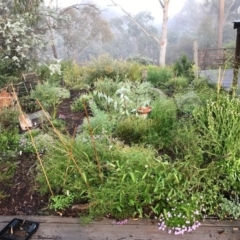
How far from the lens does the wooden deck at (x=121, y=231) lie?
166 cm

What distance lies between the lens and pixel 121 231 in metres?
1.72

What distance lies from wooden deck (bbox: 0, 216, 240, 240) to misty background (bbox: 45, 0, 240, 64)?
9902mm

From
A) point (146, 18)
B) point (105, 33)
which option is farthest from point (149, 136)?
point (146, 18)

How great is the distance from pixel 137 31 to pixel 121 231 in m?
12.6

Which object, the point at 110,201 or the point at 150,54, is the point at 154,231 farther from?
the point at 150,54

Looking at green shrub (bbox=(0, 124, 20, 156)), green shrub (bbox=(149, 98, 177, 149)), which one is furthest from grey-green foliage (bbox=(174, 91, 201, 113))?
green shrub (bbox=(0, 124, 20, 156))

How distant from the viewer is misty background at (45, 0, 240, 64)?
36.1 feet

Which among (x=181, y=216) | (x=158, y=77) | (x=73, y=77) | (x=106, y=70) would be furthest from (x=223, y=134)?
(x=73, y=77)

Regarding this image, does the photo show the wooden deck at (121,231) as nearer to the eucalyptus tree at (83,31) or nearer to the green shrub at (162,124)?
the green shrub at (162,124)

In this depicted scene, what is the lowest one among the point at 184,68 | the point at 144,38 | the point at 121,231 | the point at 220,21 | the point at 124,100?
the point at 121,231

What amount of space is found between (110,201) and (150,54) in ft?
40.2

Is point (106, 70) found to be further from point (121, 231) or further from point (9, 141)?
point (121, 231)

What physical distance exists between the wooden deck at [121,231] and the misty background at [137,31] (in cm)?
990

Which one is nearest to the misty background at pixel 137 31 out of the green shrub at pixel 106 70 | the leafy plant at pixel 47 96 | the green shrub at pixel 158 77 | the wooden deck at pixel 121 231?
the green shrub at pixel 158 77
